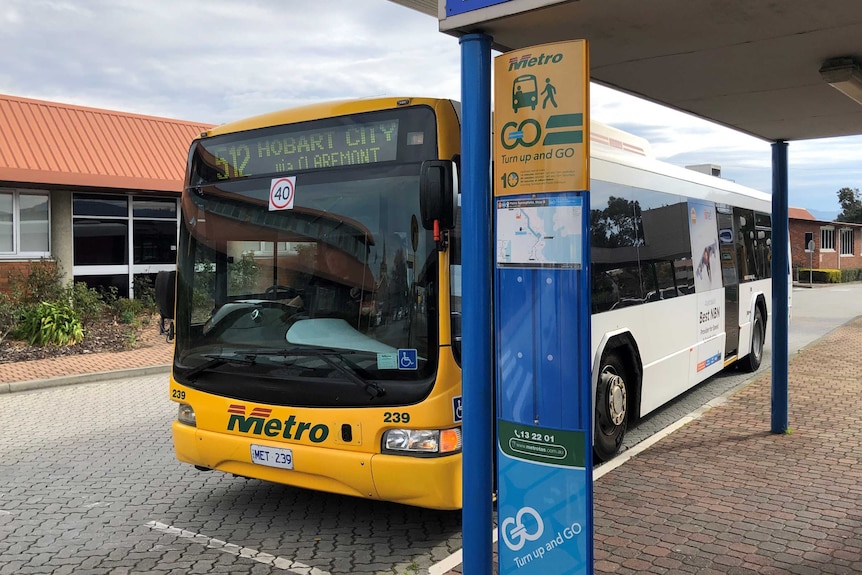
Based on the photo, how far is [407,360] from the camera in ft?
14.6

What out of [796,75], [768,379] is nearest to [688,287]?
[768,379]

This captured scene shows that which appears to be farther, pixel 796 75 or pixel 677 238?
pixel 677 238

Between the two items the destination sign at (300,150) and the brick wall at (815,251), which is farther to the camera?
the brick wall at (815,251)

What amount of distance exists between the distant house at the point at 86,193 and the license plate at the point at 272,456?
1344 centimetres

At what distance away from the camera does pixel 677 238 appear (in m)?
7.81

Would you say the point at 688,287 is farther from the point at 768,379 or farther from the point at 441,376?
the point at 441,376

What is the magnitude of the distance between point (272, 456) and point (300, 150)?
6.65 ft

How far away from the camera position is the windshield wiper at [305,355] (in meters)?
4.47

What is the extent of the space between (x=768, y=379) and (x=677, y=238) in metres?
3.47

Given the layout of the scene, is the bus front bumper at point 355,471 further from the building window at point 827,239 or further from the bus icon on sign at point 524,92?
the building window at point 827,239

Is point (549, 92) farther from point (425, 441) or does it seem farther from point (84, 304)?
point (84, 304)

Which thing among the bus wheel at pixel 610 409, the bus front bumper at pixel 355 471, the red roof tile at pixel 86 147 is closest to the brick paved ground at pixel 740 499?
the bus wheel at pixel 610 409

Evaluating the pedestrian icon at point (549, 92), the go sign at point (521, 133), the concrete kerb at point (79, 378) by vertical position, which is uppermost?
the pedestrian icon at point (549, 92)

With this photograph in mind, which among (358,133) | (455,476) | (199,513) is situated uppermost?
(358,133)
